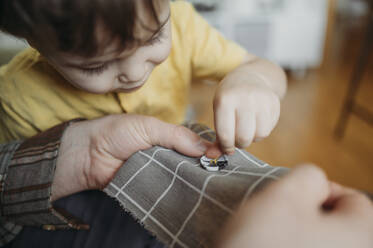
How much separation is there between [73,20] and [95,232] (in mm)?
261

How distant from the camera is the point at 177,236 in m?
0.29

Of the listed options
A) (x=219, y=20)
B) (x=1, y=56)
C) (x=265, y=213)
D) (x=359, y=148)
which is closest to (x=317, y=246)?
(x=265, y=213)

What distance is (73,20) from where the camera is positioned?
0.93 ft

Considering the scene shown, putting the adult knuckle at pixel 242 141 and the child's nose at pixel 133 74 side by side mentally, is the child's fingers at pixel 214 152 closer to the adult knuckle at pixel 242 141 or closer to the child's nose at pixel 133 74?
the adult knuckle at pixel 242 141

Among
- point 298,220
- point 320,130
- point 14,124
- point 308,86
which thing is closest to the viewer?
point 298,220

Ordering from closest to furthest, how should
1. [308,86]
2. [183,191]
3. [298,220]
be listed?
[298,220]
[183,191]
[308,86]

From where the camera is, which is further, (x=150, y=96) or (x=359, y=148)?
(x=359, y=148)

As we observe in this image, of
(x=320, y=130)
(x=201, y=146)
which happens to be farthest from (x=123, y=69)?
(x=320, y=130)

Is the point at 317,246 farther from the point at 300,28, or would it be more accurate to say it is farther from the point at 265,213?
the point at 300,28

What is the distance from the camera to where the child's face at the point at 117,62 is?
33 centimetres

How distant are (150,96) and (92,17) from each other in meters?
0.29

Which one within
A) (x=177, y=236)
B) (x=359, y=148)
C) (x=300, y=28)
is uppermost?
(x=177, y=236)

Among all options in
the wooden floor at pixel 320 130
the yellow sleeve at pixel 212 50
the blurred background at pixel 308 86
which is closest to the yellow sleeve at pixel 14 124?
the yellow sleeve at pixel 212 50

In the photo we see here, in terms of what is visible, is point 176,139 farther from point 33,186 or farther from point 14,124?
point 14,124
